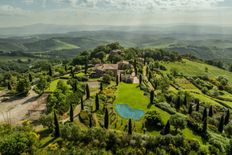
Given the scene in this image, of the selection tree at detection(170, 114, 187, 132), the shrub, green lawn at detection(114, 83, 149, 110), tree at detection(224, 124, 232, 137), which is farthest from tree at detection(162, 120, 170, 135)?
tree at detection(224, 124, 232, 137)

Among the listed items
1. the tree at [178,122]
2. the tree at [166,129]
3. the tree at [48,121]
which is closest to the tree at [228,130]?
the tree at [178,122]

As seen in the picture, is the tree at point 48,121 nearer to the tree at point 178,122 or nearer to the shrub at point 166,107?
the tree at point 178,122

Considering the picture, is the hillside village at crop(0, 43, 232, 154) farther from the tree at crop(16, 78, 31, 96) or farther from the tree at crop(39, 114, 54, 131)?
the tree at crop(39, 114, 54, 131)

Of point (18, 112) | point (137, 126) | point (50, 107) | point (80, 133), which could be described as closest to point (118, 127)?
point (137, 126)

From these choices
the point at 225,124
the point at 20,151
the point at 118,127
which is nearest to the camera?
the point at 20,151

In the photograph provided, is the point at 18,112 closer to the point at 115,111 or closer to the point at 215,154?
the point at 115,111
